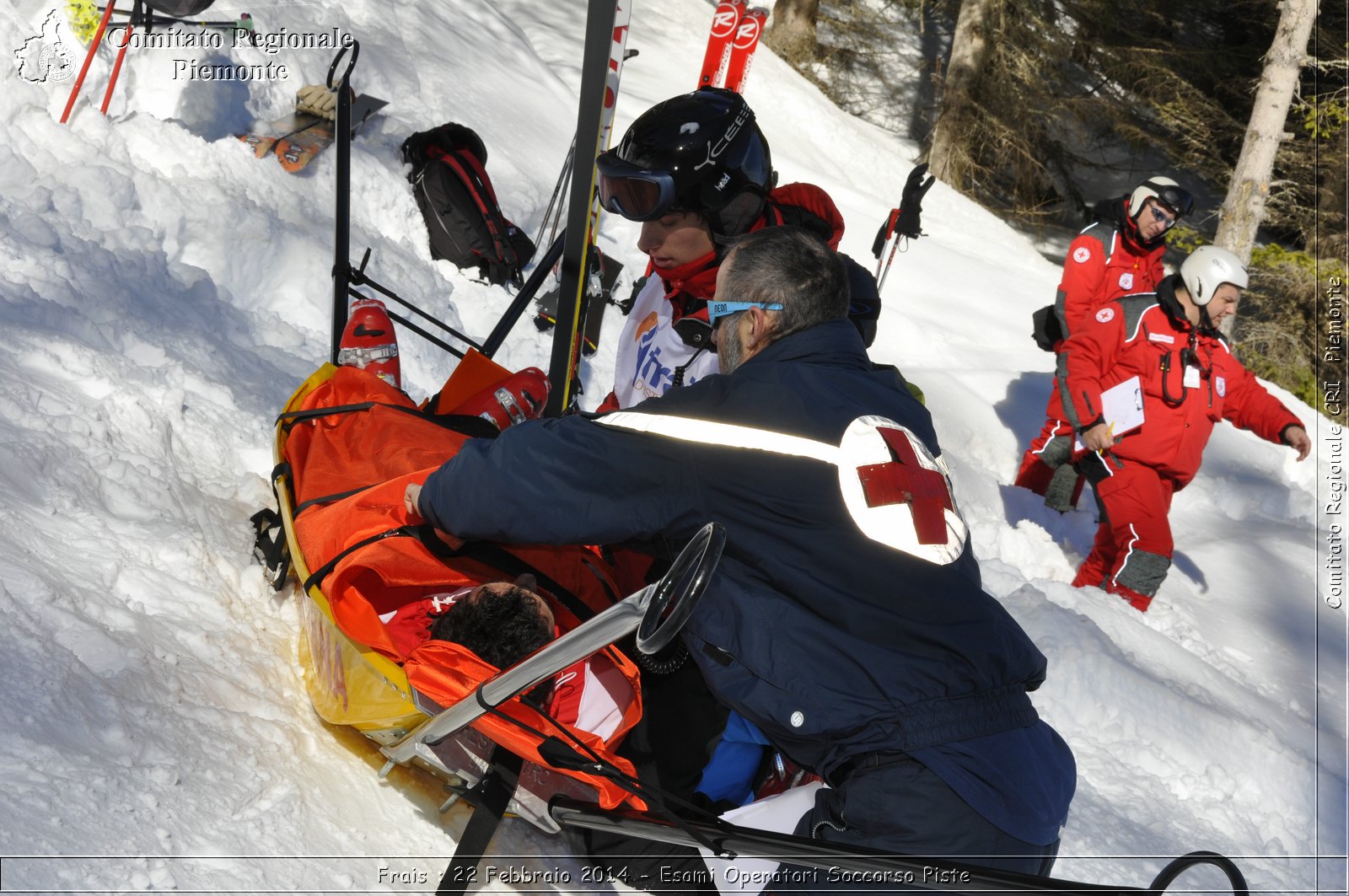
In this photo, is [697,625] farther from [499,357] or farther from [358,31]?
[358,31]

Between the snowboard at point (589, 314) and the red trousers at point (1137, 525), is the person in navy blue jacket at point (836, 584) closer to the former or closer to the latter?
the red trousers at point (1137, 525)

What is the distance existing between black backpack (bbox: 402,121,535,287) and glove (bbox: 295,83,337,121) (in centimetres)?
46

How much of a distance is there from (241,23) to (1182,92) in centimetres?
1317

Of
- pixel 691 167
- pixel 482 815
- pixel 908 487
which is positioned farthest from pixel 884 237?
pixel 482 815

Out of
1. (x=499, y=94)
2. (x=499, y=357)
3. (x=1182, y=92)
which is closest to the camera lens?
(x=499, y=357)

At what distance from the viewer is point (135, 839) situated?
2.02 metres

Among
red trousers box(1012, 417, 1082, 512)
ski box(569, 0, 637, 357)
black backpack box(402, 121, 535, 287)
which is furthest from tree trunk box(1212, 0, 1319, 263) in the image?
black backpack box(402, 121, 535, 287)

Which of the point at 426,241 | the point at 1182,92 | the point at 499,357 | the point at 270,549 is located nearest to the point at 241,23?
the point at 426,241

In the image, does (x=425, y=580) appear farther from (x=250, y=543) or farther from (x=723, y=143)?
Result: (x=723, y=143)

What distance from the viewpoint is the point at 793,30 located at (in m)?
15.7

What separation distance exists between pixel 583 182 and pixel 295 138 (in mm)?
2870

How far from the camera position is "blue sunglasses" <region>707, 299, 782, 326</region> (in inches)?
87.9

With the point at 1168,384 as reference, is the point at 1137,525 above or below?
below

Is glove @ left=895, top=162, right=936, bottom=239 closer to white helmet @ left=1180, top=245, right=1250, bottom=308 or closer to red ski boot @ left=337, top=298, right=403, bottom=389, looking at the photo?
white helmet @ left=1180, top=245, right=1250, bottom=308
